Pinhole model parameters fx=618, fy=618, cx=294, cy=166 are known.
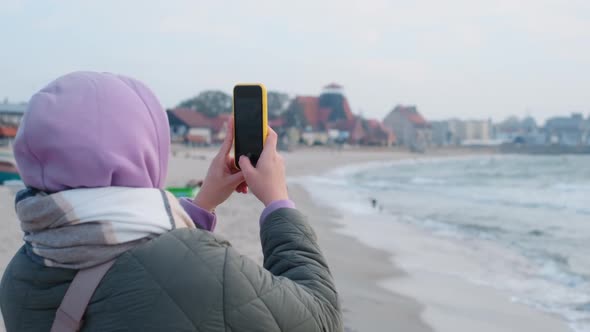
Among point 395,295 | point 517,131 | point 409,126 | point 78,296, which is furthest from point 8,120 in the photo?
point 517,131

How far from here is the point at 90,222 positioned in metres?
1.03

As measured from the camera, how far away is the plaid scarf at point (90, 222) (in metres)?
1.01

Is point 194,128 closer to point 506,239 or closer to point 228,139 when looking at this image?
point 506,239

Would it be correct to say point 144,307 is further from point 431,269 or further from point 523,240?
point 523,240

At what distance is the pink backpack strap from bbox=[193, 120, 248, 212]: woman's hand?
0.45m

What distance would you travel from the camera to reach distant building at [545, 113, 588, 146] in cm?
12512

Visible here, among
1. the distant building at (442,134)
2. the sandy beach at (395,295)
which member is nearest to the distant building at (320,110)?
the distant building at (442,134)

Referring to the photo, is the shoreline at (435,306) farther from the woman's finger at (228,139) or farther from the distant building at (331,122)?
the distant building at (331,122)

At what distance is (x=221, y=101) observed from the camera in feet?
269

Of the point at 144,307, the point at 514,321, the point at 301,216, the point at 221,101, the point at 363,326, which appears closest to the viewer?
the point at 144,307

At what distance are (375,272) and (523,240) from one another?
4684 millimetres

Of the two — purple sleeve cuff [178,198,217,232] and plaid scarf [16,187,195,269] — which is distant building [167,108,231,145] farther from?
plaid scarf [16,187,195,269]

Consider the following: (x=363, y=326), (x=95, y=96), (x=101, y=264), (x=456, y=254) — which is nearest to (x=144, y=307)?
(x=101, y=264)

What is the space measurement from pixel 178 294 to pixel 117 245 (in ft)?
0.43
